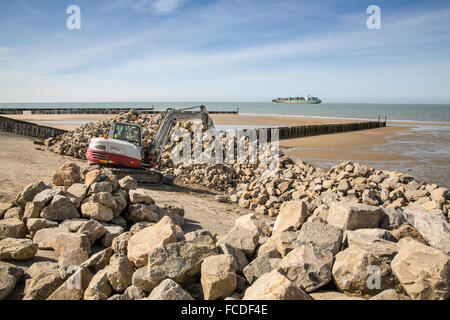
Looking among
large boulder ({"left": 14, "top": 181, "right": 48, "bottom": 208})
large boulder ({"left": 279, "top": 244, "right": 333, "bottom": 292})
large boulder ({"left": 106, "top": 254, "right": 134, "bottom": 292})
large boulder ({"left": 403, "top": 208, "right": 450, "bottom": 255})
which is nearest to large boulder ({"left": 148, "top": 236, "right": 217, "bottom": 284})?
large boulder ({"left": 106, "top": 254, "right": 134, "bottom": 292})

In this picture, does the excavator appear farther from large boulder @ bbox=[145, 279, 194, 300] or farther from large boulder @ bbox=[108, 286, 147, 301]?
large boulder @ bbox=[145, 279, 194, 300]

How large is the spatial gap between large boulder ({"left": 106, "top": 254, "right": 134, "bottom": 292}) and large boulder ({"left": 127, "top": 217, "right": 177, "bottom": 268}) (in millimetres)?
183

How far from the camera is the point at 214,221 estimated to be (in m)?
8.47

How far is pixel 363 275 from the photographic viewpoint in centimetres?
321

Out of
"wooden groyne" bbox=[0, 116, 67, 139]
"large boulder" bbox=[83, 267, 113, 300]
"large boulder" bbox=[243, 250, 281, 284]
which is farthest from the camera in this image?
"wooden groyne" bbox=[0, 116, 67, 139]

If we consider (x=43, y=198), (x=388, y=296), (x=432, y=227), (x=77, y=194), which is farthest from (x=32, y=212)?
(x=432, y=227)

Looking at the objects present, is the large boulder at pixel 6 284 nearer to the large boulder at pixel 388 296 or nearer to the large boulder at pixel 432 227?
the large boulder at pixel 388 296

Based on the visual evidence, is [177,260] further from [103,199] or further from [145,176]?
[145,176]

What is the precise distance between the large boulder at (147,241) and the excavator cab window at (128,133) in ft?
25.6

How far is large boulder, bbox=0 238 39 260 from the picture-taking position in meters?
4.88

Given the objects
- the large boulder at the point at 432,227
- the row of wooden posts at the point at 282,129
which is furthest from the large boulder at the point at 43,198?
the row of wooden posts at the point at 282,129

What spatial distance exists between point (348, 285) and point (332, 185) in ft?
26.3

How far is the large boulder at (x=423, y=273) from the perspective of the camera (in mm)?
3008
